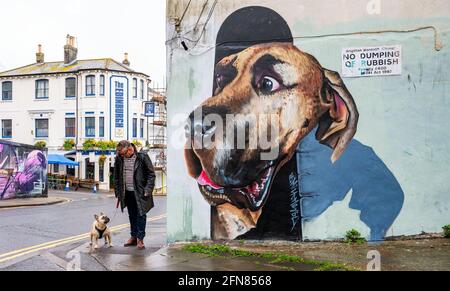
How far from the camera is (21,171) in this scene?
78.7 feet

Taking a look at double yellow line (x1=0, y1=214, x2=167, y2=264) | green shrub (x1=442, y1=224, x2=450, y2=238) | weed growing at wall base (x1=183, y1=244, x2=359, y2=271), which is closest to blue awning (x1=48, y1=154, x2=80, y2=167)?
double yellow line (x1=0, y1=214, x2=167, y2=264)

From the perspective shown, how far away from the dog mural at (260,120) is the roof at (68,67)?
35.1 m

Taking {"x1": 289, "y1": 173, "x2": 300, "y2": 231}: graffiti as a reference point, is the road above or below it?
below

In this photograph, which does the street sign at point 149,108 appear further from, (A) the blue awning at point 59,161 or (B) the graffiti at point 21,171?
(B) the graffiti at point 21,171

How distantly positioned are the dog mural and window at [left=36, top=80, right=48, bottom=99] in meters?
38.4

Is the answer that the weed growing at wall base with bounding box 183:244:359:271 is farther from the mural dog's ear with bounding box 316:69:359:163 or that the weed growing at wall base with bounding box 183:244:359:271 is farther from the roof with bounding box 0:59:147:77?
the roof with bounding box 0:59:147:77

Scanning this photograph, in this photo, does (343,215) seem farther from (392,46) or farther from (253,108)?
(392,46)

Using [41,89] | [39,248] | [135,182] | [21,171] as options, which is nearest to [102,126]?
[41,89]

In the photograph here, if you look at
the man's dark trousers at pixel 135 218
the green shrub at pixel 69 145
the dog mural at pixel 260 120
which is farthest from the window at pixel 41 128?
the dog mural at pixel 260 120

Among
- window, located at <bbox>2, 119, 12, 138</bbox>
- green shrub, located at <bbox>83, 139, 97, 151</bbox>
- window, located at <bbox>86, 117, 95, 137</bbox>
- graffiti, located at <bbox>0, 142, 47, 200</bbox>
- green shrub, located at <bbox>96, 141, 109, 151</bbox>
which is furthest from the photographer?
window, located at <bbox>2, 119, 12, 138</bbox>

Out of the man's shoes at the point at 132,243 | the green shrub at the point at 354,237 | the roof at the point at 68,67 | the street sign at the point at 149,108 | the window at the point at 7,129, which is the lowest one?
the man's shoes at the point at 132,243

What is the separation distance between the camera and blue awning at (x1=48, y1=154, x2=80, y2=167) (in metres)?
39.0

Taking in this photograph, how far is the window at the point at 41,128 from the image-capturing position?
42.9 meters

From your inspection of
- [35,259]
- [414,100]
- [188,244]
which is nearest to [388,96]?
[414,100]
